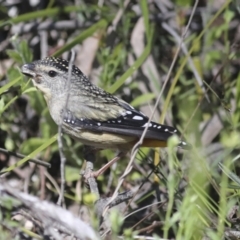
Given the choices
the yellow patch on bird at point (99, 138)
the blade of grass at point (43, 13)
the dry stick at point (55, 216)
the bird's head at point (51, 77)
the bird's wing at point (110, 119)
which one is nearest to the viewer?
the dry stick at point (55, 216)

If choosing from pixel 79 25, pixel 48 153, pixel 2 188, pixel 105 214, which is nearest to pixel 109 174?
pixel 48 153

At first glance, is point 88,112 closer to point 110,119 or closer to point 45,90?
point 110,119

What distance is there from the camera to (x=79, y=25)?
Result: 705 centimetres

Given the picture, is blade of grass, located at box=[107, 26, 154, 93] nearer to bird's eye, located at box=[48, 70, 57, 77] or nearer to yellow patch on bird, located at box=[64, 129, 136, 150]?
bird's eye, located at box=[48, 70, 57, 77]

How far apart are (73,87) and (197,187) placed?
4.73ft

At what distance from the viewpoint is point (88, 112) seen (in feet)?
17.8

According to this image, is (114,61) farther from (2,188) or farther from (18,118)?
(2,188)

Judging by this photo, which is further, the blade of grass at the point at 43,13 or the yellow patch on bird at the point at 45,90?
the blade of grass at the point at 43,13

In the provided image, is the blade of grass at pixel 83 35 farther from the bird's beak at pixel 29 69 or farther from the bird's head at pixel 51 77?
the bird's beak at pixel 29 69

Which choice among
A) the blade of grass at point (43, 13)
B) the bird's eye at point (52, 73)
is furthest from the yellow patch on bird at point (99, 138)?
the blade of grass at point (43, 13)

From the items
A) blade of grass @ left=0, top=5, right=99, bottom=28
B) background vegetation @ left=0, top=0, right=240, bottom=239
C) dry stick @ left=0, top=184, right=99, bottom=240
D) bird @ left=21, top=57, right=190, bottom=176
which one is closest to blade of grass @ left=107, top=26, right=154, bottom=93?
background vegetation @ left=0, top=0, right=240, bottom=239

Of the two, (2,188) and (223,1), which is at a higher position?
(223,1)

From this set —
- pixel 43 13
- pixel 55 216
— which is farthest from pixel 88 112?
pixel 55 216

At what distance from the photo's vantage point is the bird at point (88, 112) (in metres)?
5.25
